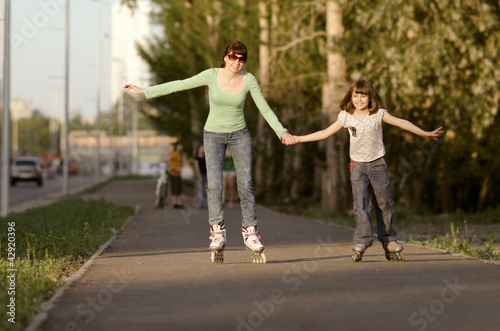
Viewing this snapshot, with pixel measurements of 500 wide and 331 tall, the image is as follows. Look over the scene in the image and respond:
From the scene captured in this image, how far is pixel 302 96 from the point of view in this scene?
77.8ft

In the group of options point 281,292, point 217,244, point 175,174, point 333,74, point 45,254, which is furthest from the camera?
point 175,174

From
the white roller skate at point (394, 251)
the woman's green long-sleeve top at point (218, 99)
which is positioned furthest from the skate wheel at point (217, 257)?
the white roller skate at point (394, 251)

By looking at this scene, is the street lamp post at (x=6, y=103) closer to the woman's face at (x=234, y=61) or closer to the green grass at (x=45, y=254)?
the green grass at (x=45, y=254)

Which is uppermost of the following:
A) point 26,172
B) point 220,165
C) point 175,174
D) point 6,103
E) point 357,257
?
point 6,103

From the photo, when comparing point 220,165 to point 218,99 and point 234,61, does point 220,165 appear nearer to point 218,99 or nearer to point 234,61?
point 218,99

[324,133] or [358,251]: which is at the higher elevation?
[324,133]

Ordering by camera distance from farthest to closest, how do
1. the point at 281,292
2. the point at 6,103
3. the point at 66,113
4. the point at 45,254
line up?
the point at 66,113
the point at 6,103
the point at 45,254
the point at 281,292

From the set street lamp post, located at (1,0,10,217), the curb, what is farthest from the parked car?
the curb

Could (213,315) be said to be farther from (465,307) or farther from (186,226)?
(186,226)

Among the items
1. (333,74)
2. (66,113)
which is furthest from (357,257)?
(66,113)

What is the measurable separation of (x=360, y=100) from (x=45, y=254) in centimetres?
387

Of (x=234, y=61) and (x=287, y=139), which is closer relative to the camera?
(x=234, y=61)

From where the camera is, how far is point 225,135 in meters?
8.28

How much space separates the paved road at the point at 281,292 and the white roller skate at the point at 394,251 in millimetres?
131
